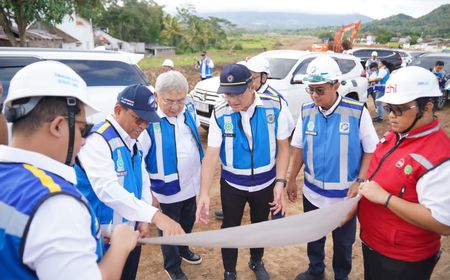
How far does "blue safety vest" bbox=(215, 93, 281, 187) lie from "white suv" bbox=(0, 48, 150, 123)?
8.47ft

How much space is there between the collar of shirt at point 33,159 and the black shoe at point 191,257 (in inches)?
105

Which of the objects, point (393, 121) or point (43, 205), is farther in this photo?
point (393, 121)

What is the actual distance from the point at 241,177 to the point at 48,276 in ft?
6.60

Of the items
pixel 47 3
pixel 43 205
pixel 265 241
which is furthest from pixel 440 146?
pixel 47 3

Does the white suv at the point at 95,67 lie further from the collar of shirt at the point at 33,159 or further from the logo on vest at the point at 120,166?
the collar of shirt at the point at 33,159

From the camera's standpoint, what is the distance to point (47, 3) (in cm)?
967

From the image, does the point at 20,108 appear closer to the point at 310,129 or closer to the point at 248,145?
the point at 248,145

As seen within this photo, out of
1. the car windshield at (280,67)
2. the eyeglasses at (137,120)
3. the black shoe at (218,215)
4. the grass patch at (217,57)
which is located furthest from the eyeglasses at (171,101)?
the grass patch at (217,57)

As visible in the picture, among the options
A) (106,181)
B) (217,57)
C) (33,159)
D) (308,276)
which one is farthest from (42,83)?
(217,57)

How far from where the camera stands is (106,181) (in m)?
1.94

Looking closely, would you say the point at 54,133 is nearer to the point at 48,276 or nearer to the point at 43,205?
the point at 43,205

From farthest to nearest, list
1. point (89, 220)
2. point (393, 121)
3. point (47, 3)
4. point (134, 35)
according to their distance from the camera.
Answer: point (134, 35) < point (47, 3) < point (393, 121) < point (89, 220)

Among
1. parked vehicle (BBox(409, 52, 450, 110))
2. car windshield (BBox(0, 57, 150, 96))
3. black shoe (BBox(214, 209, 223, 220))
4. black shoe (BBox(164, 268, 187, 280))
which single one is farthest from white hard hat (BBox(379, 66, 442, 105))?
parked vehicle (BBox(409, 52, 450, 110))

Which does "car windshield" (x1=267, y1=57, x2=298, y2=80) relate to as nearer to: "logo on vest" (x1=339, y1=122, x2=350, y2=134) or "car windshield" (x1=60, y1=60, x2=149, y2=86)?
"car windshield" (x1=60, y1=60, x2=149, y2=86)
